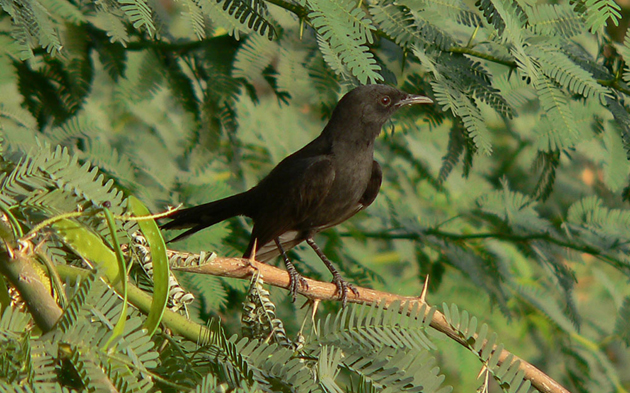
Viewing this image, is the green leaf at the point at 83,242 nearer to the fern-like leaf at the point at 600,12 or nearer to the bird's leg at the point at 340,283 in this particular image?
the bird's leg at the point at 340,283

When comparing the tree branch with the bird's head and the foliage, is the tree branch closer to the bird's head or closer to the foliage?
the foliage

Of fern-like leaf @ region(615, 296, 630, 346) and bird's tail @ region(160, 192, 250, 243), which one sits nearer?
bird's tail @ region(160, 192, 250, 243)

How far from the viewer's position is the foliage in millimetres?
993

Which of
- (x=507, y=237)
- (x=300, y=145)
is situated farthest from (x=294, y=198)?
(x=507, y=237)

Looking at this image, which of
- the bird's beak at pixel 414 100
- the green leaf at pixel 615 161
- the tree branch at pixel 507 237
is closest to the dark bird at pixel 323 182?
the bird's beak at pixel 414 100

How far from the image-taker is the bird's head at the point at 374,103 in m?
2.77

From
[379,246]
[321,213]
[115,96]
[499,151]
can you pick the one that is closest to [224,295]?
[321,213]

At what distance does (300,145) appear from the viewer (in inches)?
141

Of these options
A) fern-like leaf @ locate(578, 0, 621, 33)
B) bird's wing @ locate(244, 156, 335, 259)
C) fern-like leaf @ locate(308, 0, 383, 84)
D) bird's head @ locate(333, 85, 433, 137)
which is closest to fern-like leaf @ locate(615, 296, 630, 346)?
bird's head @ locate(333, 85, 433, 137)

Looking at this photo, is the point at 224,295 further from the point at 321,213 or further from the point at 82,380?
the point at 82,380

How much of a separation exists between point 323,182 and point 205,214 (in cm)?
56

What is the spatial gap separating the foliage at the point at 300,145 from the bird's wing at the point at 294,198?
0.78 feet

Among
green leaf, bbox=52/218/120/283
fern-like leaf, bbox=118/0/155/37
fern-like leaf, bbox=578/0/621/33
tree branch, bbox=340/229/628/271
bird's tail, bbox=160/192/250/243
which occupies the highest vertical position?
fern-like leaf, bbox=578/0/621/33

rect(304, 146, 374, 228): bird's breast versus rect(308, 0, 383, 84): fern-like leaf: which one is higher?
rect(308, 0, 383, 84): fern-like leaf
